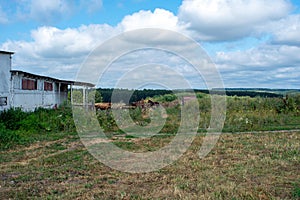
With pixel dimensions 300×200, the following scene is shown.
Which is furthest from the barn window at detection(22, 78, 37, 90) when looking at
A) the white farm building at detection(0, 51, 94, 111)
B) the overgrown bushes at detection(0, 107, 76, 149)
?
the overgrown bushes at detection(0, 107, 76, 149)

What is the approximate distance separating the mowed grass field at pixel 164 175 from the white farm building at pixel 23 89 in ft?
20.8

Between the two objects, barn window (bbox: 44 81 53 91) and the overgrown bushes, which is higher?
barn window (bbox: 44 81 53 91)

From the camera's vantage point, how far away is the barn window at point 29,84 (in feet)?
55.8

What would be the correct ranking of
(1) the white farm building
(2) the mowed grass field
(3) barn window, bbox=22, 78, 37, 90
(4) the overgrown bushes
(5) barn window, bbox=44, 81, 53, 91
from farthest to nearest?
(5) barn window, bbox=44, 81, 53, 91 → (3) barn window, bbox=22, 78, 37, 90 → (1) the white farm building → (4) the overgrown bushes → (2) the mowed grass field

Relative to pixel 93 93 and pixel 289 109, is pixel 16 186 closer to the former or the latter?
pixel 289 109

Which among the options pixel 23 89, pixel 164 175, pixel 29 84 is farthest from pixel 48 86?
pixel 164 175

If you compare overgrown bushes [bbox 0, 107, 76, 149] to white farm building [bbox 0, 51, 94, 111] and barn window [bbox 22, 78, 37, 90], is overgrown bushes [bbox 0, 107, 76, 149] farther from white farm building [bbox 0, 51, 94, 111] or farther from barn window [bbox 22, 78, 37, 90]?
barn window [bbox 22, 78, 37, 90]

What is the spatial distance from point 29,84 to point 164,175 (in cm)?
1354

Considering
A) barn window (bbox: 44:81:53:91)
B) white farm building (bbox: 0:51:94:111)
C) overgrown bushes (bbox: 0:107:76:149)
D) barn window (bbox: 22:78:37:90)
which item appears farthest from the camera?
barn window (bbox: 44:81:53:91)

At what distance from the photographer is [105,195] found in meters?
5.07

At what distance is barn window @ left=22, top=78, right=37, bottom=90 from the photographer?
17000 mm

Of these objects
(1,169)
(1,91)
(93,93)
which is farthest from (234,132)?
(93,93)

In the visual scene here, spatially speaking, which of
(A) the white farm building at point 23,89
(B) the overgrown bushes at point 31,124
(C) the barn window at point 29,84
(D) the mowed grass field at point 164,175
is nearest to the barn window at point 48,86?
(A) the white farm building at point 23,89

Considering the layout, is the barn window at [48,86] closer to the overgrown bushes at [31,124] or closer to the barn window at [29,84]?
the barn window at [29,84]
